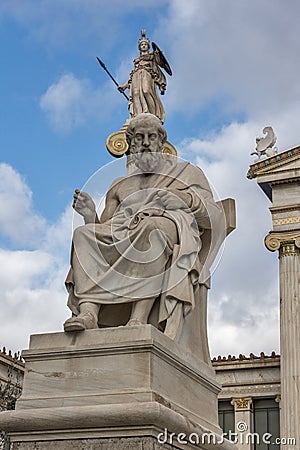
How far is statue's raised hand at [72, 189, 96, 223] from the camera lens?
7133 millimetres

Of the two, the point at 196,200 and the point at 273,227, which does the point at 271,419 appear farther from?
the point at 196,200

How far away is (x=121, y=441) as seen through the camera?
5621mm

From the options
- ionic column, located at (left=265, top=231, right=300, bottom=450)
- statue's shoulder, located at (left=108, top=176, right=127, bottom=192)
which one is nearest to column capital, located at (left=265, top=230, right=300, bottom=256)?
ionic column, located at (left=265, top=231, right=300, bottom=450)

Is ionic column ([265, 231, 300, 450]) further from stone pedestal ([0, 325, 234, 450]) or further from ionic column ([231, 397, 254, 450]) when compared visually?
stone pedestal ([0, 325, 234, 450])

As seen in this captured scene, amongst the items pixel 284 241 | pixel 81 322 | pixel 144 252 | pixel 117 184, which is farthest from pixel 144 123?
pixel 284 241

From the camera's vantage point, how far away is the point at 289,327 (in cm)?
2298

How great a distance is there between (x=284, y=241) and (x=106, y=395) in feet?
61.3

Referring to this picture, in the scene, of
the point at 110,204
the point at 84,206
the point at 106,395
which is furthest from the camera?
the point at 110,204

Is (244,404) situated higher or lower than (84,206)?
higher

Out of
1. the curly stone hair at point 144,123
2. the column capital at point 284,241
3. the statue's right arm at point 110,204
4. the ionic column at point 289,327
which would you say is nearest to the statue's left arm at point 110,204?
the statue's right arm at point 110,204

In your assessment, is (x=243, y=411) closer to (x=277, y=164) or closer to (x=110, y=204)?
(x=277, y=164)

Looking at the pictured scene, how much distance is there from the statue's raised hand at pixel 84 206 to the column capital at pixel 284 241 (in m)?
17.3

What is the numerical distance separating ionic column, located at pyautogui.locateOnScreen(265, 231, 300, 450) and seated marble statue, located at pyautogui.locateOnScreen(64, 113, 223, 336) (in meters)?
15.6

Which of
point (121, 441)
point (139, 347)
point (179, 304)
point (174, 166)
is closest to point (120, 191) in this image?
point (174, 166)
